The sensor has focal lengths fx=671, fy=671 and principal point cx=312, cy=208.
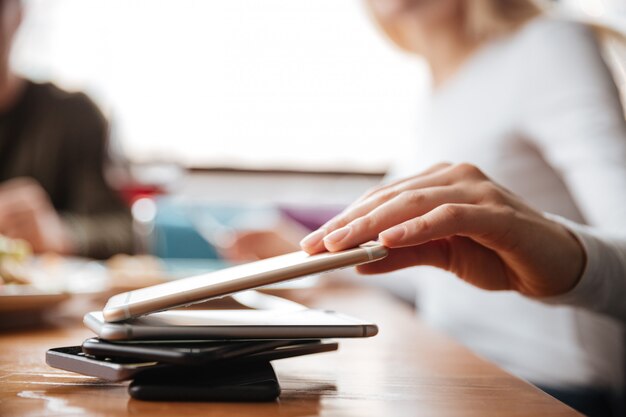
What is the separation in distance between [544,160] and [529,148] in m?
0.03

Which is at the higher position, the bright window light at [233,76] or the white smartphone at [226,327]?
the bright window light at [233,76]

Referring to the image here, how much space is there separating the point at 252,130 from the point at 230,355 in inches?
124

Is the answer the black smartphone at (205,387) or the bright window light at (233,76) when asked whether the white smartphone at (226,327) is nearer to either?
the black smartphone at (205,387)

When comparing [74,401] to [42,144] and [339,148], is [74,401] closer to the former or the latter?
[42,144]

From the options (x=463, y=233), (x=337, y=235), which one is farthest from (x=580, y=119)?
(x=337, y=235)

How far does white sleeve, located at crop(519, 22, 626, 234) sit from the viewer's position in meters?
0.85

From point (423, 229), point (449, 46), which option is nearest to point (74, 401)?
→ point (423, 229)

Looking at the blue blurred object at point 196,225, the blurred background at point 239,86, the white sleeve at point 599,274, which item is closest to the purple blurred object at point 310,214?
the blue blurred object at point 196,225

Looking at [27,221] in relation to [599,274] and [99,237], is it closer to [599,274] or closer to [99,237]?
[99,237]

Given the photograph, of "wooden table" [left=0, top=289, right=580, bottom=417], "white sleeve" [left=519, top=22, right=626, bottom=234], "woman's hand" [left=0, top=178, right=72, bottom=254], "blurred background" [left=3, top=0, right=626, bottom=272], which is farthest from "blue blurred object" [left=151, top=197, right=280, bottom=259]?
"wooden table" [left=0, top=289, right=580, bottom=417]

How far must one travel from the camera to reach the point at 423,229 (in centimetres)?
50

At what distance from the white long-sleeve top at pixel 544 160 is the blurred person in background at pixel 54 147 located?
1.07 metres

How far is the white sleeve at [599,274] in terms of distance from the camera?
25.6 inches

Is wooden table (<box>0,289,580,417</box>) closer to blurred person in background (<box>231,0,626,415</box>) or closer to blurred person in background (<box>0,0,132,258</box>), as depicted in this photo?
blurred person in background (<box>231,0,626,415</box>)
